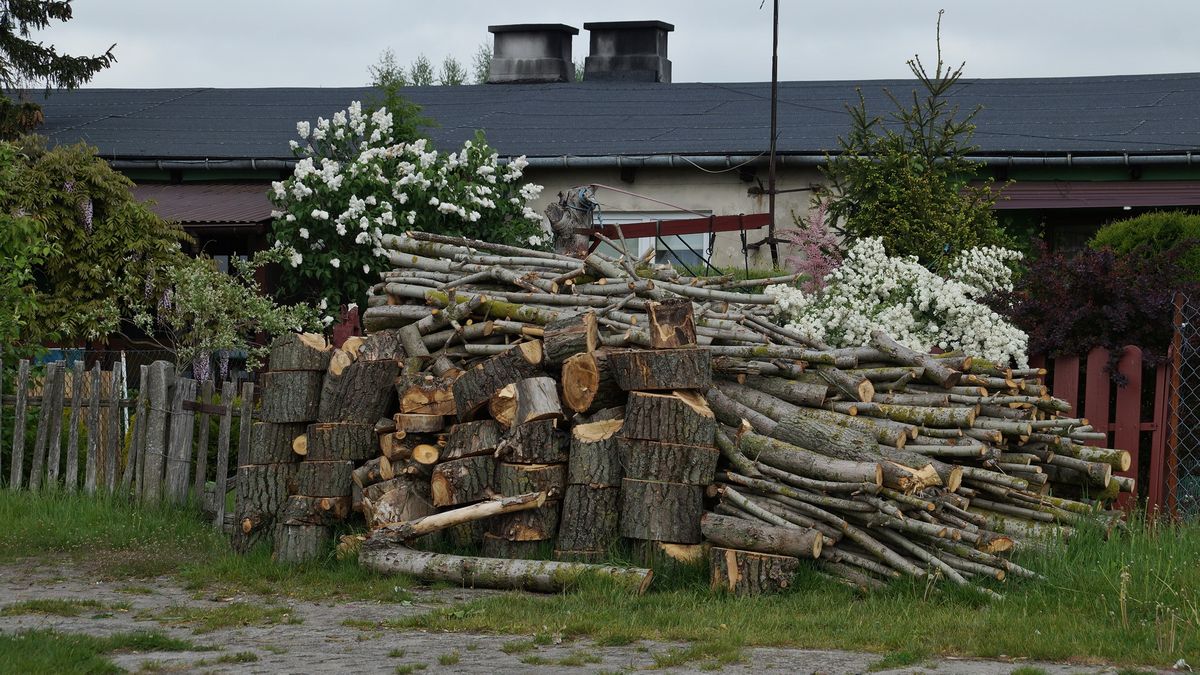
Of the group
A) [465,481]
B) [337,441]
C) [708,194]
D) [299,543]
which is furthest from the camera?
[708,194]

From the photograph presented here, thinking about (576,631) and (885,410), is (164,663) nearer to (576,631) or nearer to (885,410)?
(576,631)

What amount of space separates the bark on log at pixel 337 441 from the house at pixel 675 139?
7111 millimetres

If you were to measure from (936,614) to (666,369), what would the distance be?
2.14 metres

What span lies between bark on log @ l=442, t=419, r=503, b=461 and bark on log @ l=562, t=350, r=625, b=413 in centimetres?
52

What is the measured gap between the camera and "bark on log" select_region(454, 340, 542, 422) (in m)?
8.84

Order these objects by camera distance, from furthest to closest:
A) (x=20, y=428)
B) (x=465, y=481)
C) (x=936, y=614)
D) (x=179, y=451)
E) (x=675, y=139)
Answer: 1. (x=675, y=139)
2. (x=20, y=428)
3. (x=179, y=451)
4. (x=465, y=481)
5. (x=936, y=614)

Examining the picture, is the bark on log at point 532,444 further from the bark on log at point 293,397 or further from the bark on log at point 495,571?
the bark on log at point 293,397

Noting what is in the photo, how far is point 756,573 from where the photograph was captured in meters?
7.78

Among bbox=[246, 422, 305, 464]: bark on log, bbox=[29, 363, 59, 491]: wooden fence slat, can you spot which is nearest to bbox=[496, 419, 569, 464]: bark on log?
bbox=[246, 422, 305, 464]: bark on log

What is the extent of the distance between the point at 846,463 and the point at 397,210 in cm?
930

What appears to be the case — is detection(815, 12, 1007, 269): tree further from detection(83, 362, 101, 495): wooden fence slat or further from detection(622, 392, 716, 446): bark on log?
detection(83, 362, 101, 495): wooden fence slat

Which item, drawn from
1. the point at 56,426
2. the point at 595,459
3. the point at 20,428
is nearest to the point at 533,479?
the point at 595,459

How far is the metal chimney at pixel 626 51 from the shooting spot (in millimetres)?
24188

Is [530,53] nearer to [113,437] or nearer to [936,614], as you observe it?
[113,437]
